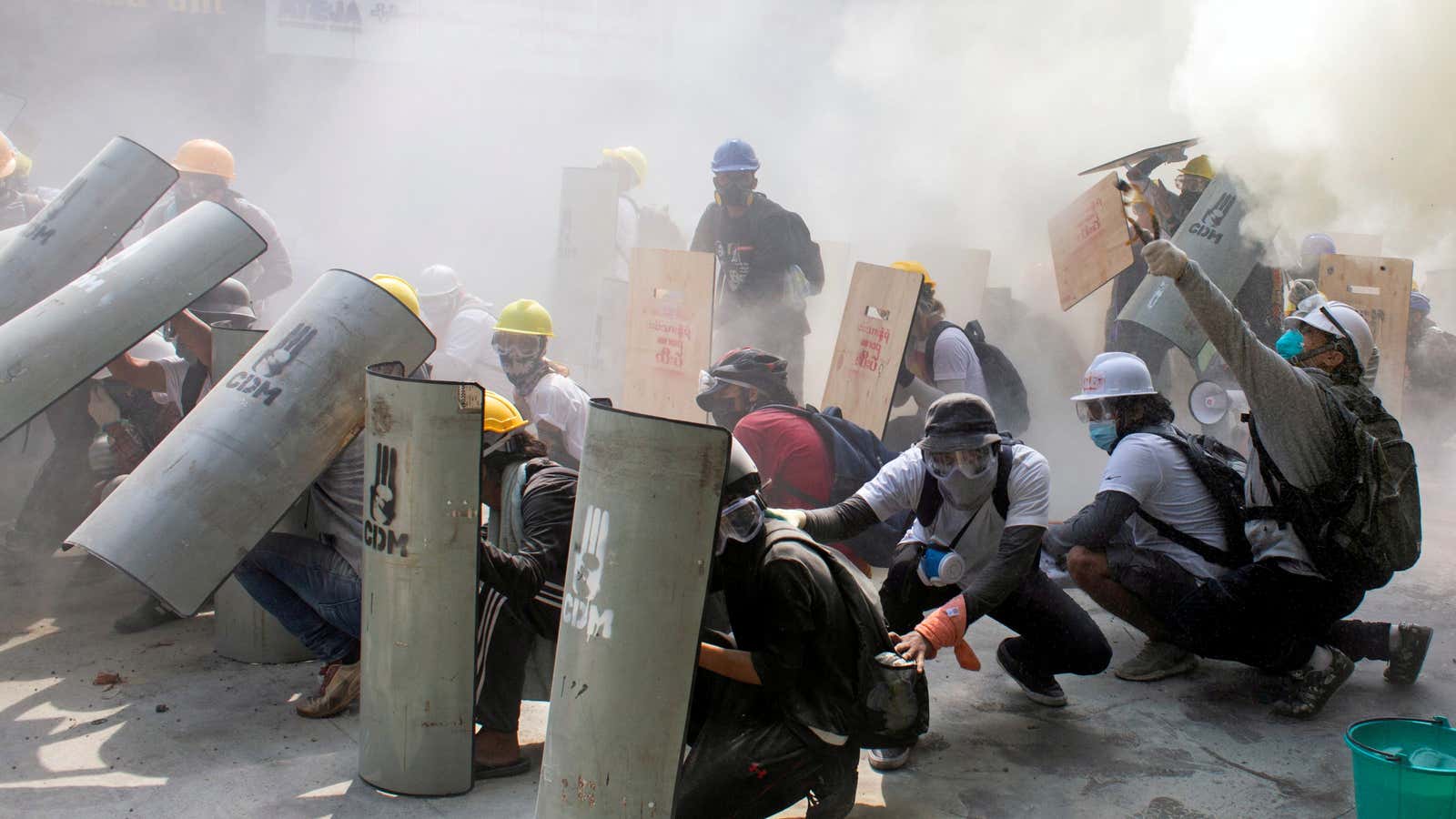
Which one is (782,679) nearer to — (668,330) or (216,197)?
(668,330)

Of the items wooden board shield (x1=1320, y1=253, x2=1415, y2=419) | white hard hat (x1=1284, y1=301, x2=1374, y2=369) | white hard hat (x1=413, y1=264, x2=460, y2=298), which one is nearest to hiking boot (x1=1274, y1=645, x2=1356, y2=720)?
white hard hat (x1=1284, y1=301, x2=1374, y2=369)

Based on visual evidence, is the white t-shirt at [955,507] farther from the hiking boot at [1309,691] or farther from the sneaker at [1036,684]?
the hiking boot at [1309,691]

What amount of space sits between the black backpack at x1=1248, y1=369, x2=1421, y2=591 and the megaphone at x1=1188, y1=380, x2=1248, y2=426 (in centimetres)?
240

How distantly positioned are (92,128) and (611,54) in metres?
6.24

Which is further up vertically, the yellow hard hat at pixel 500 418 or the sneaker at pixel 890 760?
the yellow hard hat at pixel 500 418

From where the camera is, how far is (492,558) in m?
3.04

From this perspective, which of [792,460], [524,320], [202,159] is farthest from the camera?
[202,159]

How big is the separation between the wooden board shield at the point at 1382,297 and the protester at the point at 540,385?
4.06 meters

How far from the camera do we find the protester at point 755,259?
258 inches

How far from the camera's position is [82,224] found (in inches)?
185

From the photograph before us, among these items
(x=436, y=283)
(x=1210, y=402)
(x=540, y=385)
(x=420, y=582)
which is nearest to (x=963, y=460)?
(x=420, y=582)

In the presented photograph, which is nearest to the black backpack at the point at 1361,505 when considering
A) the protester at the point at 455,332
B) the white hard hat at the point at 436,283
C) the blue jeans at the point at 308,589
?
the blue jeans at the point at 308,589

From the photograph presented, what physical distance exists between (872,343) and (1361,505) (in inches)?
101

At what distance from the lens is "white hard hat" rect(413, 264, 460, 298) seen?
22.6 ft
